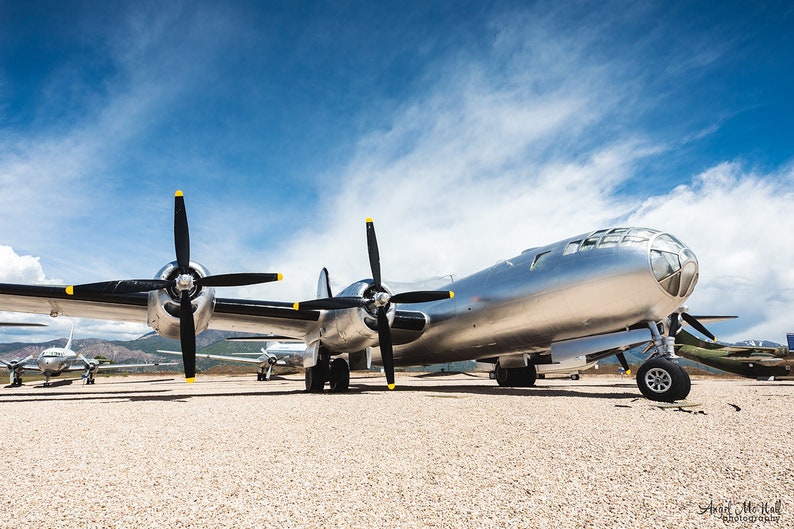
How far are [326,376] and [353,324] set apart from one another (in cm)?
302

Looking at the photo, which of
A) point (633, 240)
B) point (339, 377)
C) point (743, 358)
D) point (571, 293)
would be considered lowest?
point (743, 358)

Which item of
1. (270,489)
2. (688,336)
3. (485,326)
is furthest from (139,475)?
(688,336)

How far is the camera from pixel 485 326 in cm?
1477

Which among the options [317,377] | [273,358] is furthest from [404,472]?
[273,358]

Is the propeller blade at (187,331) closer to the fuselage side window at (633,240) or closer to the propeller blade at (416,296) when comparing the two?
the propeller blade at (416,296)

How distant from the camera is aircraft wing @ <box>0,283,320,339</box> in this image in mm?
Result: 12983

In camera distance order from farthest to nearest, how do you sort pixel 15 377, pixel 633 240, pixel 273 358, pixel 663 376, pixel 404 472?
1. pixel 273 358
2. pixel 15 377
3. pixel 633 240
4. pixel 663 376
5. pixel 404 472

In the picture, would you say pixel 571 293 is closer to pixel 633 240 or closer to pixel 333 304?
pixel 633 240

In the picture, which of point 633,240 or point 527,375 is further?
point 527,375

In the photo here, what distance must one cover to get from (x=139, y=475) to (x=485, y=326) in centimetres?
1159

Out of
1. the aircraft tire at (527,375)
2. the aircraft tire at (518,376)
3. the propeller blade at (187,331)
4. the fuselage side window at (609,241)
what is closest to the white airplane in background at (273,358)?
the aircraft tire at (518,376)

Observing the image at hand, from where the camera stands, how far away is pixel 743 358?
2920 cm

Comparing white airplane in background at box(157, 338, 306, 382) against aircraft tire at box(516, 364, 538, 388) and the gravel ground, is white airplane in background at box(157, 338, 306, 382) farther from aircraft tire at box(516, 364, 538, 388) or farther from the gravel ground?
the gravel ground

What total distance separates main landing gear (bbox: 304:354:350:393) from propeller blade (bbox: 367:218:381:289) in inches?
149
